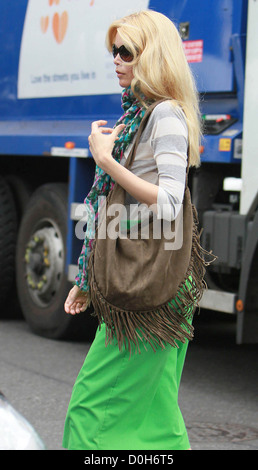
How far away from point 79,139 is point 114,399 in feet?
12.4

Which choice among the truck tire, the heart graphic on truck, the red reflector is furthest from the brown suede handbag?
the truck tire

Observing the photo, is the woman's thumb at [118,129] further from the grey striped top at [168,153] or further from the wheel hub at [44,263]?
the wheel hub at [44,263]

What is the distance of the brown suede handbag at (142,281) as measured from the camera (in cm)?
293

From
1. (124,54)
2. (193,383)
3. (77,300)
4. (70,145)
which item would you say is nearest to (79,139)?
(70,145)

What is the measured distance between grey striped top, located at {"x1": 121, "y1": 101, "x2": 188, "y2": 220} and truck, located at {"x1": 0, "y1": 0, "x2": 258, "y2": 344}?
2.04m

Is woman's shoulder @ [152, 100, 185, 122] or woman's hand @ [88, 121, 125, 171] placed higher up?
woman's shoulder @ [152, 100, 185, 122]

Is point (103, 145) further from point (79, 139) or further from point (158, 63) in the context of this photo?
point (79, 139)

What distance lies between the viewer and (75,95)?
7.01m

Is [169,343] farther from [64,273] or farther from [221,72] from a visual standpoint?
[64,273]

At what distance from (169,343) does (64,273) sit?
390 cm

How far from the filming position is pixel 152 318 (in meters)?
3.00

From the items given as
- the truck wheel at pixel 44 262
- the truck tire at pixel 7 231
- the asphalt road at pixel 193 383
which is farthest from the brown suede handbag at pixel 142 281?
the truck tire at pixel 7 231

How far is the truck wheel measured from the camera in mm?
7023

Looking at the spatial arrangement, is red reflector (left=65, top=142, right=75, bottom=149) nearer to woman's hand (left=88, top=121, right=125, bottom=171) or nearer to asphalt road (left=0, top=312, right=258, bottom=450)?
asphalt road (left=0, top=312, right=258, bottom=450)
